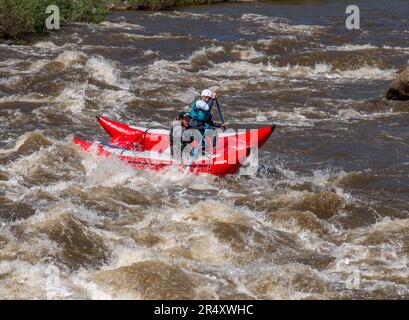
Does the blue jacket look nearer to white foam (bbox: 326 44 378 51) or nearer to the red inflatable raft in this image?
the red inflatable raft

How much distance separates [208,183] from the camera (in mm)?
11391

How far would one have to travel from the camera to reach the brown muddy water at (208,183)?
26.0 feet

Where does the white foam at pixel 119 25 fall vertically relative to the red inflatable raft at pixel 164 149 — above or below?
above

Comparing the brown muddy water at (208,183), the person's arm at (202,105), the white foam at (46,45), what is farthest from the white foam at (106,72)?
the person's arm at (202,105)

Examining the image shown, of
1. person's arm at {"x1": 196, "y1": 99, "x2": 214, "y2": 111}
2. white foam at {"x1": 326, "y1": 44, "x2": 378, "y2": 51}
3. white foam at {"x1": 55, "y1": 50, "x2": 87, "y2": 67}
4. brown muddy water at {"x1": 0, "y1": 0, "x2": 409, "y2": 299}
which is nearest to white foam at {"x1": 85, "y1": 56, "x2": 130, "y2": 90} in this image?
brown muddy water at {"x1": 0, "y1": 0, "x2": 409, "y2": 299}

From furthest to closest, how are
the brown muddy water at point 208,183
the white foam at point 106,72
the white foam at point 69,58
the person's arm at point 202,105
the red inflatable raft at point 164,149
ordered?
the white foam at point 69,58
the white foam at point 106,72
the person's arm at point 202,105
the red inflatable raft at point 164,149
the brown muddy water at point 208,183

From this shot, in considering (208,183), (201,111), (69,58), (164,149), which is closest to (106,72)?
(69,58)

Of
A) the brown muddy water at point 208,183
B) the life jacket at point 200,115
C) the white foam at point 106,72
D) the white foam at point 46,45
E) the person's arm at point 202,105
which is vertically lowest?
the brown muddy water at point 208,183

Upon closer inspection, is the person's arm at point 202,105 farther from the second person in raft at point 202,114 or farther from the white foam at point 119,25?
the white foam at point 119,25

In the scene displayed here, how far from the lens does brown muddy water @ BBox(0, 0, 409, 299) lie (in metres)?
7.93

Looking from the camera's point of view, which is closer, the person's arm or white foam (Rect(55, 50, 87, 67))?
the person's arm

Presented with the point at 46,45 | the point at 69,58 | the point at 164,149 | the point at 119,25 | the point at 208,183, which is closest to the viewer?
the point at 208,183

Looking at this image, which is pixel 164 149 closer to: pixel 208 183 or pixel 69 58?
pixel 208 183

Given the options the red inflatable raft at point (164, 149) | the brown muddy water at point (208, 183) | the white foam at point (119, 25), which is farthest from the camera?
the white foam at point (119, 25)
